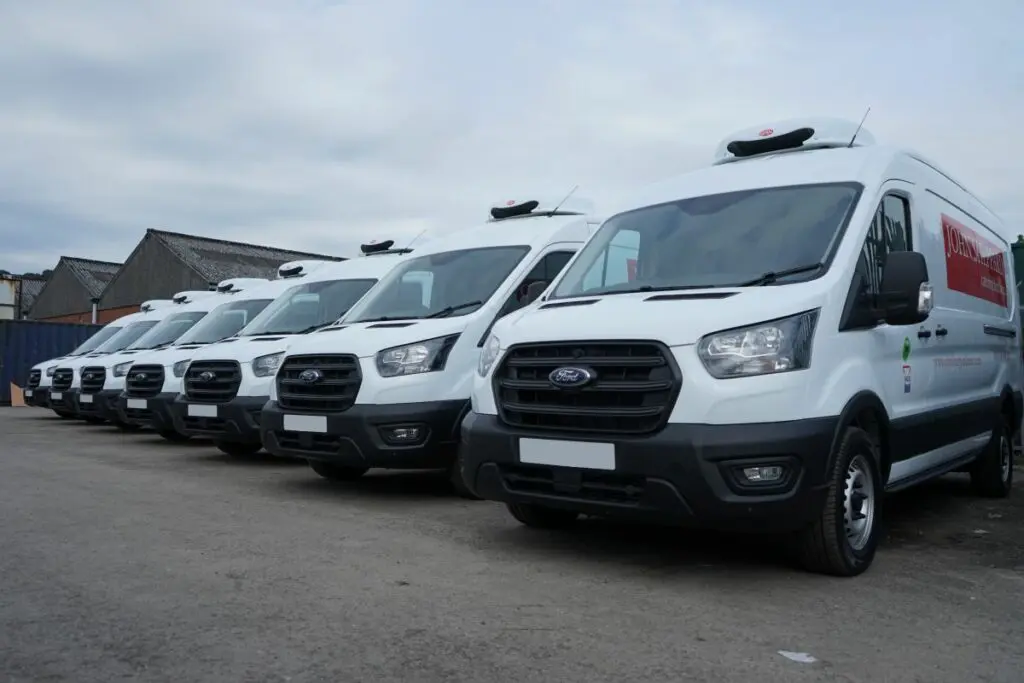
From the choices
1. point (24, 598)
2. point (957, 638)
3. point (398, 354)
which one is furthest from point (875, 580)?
point (24, 598)

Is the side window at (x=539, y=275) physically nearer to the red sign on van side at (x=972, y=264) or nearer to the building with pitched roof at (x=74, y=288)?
the red sign on van side at (x=972, y=264)

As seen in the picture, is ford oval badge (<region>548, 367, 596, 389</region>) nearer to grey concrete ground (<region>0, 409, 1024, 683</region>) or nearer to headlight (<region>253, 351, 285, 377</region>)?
grey concrete ground (<region>0, 409, 1024, 683</region>)

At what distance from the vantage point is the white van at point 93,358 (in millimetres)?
15332

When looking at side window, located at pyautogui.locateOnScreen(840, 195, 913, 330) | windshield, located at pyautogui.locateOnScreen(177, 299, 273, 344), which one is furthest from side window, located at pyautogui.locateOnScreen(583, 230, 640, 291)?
windshield, located at pyautogui.locateOnScreen(177, 299, 273, 344)

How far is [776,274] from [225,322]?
9289mm

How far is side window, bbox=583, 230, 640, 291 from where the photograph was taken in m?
5.82

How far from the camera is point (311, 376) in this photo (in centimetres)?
740

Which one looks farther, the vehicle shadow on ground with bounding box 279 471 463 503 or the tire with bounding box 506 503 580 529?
the vehicle shadow on ground with bounding box 279 471 463 503

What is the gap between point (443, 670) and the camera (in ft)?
11.4

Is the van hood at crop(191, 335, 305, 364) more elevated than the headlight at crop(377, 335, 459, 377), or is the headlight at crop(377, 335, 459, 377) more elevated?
the van hood at crop(191, 335, 305, 364)

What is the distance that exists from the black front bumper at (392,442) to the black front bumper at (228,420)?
2.38 m

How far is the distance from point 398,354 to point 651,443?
2939 millimetres

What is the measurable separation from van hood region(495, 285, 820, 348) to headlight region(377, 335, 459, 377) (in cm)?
173

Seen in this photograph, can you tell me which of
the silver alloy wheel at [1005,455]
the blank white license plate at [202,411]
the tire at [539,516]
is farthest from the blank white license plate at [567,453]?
the blank white license plate at [202,411]
